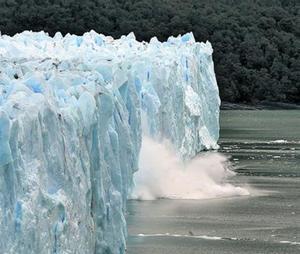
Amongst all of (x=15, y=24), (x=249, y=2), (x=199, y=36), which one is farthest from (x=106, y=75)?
(x=249, y=2)

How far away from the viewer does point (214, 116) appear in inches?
1576

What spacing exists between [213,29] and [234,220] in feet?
219

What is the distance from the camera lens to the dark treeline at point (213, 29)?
8050 cm

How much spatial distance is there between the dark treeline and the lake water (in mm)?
46742


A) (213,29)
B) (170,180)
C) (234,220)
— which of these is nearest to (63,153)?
(234,220)

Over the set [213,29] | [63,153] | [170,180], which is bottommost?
[170,180]

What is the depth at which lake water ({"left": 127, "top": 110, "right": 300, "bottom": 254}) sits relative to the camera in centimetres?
1869

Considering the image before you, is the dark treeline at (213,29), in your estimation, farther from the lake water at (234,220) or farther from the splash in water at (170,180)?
the splash in water at (170,180)

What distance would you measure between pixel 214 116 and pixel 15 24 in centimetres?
4129

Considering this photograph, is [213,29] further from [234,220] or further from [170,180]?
[234,220]

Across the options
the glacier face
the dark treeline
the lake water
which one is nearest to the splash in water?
the lake water

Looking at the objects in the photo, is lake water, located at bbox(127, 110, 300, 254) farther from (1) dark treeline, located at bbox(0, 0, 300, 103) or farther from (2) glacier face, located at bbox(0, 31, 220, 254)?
(1) dark treeline, located at bbox(0, 0, 300, 103)

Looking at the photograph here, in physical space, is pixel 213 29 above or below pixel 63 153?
above

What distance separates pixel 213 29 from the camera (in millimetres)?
87938
